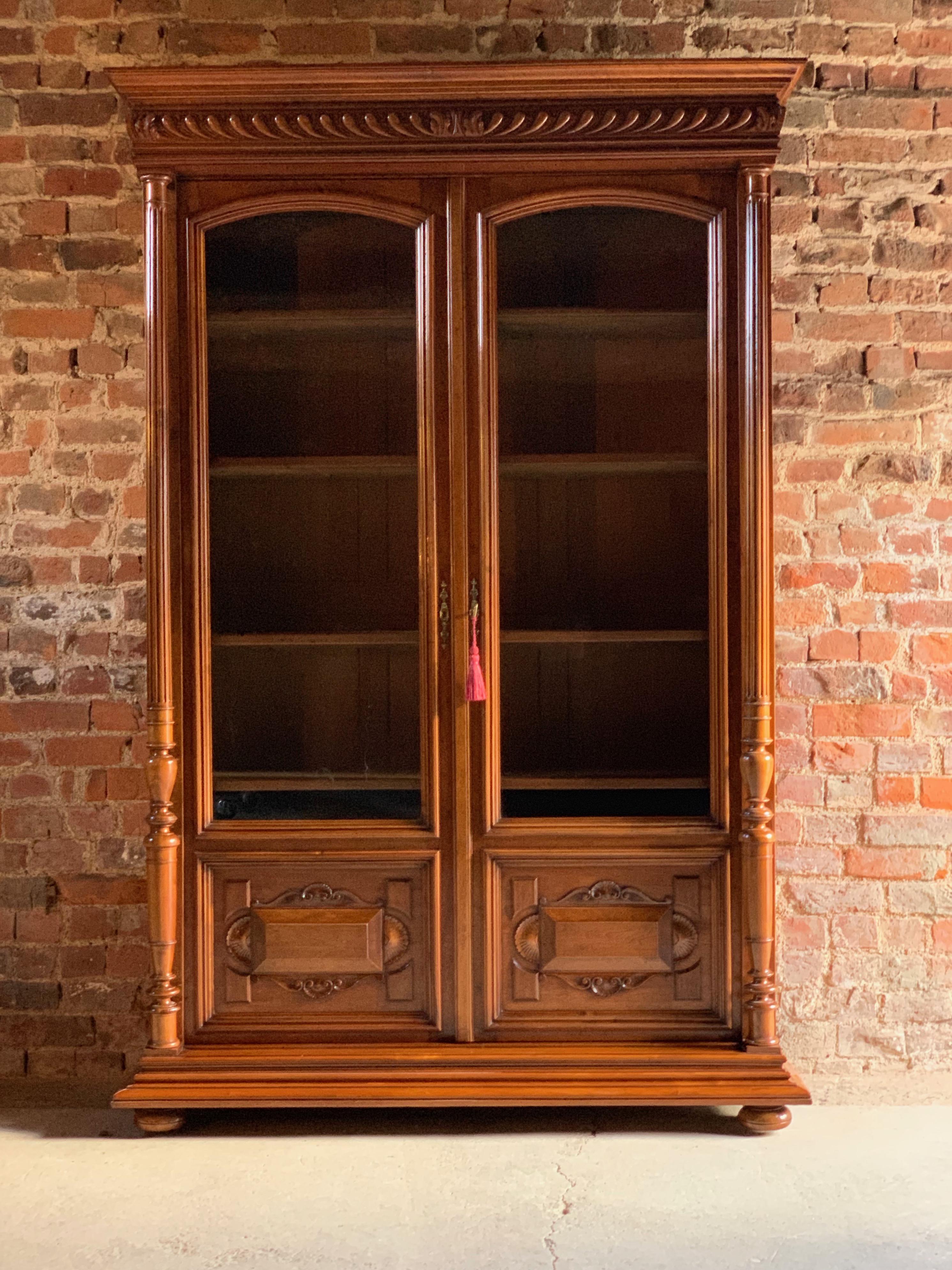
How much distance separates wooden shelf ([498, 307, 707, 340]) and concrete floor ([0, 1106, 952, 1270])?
1725 millimetres

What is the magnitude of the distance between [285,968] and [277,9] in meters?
2.30

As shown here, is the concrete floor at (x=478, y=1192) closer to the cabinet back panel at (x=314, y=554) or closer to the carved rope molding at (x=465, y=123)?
the cabinet back panel at (x=314, y=554)

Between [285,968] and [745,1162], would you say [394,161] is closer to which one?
[285,968]

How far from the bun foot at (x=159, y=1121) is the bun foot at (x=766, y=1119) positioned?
1234 mm

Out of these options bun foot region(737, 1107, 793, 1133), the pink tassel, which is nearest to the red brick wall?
bun foot region(737, 1107, 793, 1133)

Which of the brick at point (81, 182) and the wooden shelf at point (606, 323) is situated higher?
the brick at point (81, 182)

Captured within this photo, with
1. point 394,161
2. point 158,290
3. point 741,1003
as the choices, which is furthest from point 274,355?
point 741,1003

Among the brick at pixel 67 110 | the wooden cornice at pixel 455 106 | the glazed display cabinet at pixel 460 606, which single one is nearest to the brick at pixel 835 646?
the glazed display cabinet at pixel 460 606

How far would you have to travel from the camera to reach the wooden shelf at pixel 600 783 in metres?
2.33

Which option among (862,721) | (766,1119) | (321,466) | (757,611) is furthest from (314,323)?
(766,1119)

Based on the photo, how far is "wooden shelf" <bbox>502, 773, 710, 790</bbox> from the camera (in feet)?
7.64

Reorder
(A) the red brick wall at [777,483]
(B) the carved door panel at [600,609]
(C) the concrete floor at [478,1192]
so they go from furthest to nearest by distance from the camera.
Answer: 1. (A) the red brick wall at [777,483]
2. (B) the carved door panel at [600,609]
3. (C) the concrete floor at [478,1192]

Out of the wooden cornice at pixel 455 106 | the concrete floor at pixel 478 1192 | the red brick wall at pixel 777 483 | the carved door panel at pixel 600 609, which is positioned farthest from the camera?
the red brick wall at pixel 777 483

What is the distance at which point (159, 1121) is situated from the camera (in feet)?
7.65
